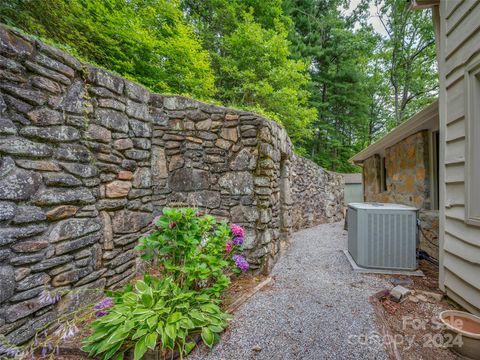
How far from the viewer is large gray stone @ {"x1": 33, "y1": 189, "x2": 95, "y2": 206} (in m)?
1.67

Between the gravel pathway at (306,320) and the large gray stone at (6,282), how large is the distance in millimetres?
1212

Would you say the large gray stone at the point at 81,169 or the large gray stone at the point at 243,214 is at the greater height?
the large gray stone at the point at 81,169

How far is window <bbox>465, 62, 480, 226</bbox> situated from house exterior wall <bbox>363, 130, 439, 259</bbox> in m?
1.37

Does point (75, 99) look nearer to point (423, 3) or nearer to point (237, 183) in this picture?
point (237, 183)

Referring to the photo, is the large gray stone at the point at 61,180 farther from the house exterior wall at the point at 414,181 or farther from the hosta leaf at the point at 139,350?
the house exterior wall at the point at 414,181

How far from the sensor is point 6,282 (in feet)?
4.72

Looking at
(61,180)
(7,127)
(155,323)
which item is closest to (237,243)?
(155,323)

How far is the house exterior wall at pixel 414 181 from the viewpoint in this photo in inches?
125

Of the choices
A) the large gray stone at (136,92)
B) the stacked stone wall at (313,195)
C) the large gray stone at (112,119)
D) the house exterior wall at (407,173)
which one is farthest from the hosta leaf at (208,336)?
the stacked stone wall at (313,195)

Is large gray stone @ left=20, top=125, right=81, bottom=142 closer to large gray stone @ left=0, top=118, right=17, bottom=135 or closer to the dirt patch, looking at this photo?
large gray stone @ left=0, top=118, right=17, bottom=135

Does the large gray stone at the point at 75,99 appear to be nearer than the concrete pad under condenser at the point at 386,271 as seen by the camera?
Yes

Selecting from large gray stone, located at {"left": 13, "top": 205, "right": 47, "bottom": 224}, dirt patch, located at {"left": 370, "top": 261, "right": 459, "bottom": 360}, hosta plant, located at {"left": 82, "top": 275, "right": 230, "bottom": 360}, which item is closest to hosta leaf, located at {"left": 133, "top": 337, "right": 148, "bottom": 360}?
hosta plant, located at {"left": 82, "top": 275, "right": 230, "bottom": 360}

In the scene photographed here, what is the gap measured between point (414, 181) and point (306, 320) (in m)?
3.28

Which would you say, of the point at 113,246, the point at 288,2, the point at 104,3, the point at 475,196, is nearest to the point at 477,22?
the point at 475,196
